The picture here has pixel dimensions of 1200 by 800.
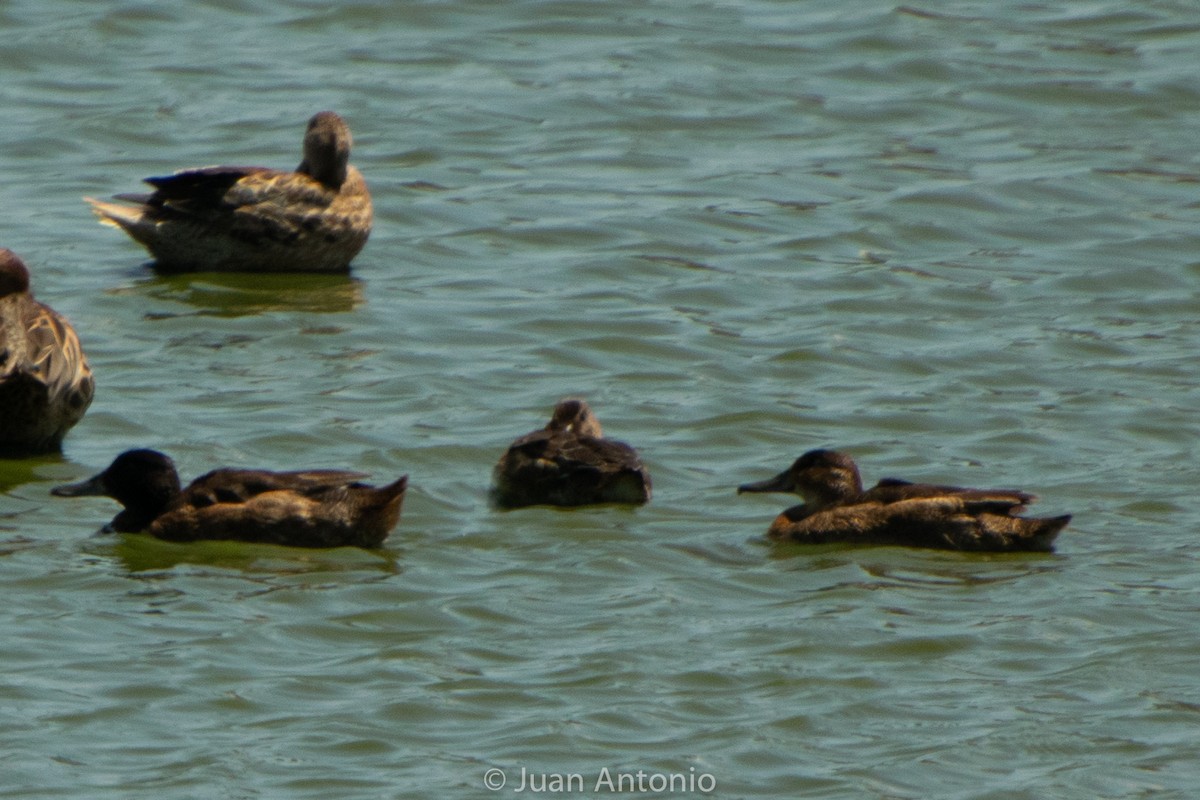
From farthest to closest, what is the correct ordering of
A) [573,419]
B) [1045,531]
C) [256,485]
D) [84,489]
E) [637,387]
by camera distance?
[637,387]
[573,419]
[84,489]
[256,485]
[1045,531]

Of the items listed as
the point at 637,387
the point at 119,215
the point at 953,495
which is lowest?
the point at 637,387

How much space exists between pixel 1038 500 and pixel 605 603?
2233 millimetres

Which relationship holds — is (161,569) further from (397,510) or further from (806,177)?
(806,177)

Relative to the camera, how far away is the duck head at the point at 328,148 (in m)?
16.1

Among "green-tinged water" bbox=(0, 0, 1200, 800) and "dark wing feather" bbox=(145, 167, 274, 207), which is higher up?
"dark wing feather" bbox=(145, 167, 274, 207)

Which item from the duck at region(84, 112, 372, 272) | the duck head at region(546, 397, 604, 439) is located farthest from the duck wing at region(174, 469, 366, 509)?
the duck at region(84, 112, 372, 272)

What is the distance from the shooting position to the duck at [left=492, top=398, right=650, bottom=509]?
441 inches

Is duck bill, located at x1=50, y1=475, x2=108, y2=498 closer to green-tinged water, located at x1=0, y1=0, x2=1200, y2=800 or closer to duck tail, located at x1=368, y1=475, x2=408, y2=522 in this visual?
green-tinged water, located at x1=0, y1=0, x2=1200, y2=800

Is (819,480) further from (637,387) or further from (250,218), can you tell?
(250,218)

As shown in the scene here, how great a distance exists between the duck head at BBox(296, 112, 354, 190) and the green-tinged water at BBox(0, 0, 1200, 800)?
653mm

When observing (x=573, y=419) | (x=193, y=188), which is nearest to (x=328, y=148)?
(x=193, y=188)

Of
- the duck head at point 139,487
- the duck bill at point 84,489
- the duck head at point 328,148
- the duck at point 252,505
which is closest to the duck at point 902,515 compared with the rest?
the duck at point 252,505

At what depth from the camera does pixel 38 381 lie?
1195 centimetres

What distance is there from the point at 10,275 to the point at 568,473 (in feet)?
10.4
